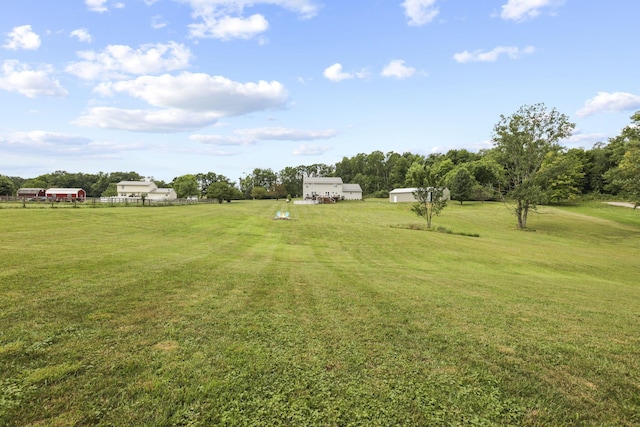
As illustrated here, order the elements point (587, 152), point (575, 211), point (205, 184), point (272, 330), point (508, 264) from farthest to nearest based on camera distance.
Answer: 1. point (205, 184)
2. point (587, 152)
3. point (575, 211)
4. point (508, 264)
5. point (272, 330)

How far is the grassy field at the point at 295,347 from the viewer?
3633 millimetres

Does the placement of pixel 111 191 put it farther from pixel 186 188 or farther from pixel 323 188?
pixel 323 188

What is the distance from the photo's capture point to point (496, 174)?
39125 mm

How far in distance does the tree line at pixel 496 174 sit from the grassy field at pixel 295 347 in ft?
91.0

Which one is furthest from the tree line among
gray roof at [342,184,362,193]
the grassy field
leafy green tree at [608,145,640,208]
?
the grassy field

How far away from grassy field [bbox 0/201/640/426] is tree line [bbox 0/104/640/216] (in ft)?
91.0

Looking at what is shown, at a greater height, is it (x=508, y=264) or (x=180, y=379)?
(x=180, y=379)

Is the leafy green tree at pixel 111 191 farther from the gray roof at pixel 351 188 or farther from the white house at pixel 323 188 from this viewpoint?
the gray roof at pixel 351 188

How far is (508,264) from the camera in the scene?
1727 centimetres

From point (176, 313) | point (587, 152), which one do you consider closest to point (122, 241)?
point (176, 313)

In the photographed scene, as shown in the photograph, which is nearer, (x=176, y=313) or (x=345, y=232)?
(x=176, y=313)

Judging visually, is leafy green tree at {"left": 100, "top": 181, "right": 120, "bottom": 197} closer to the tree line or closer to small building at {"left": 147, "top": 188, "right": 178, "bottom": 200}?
the tree line

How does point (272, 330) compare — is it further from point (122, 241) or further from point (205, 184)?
point (205, 184)

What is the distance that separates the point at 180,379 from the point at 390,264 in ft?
41.2
